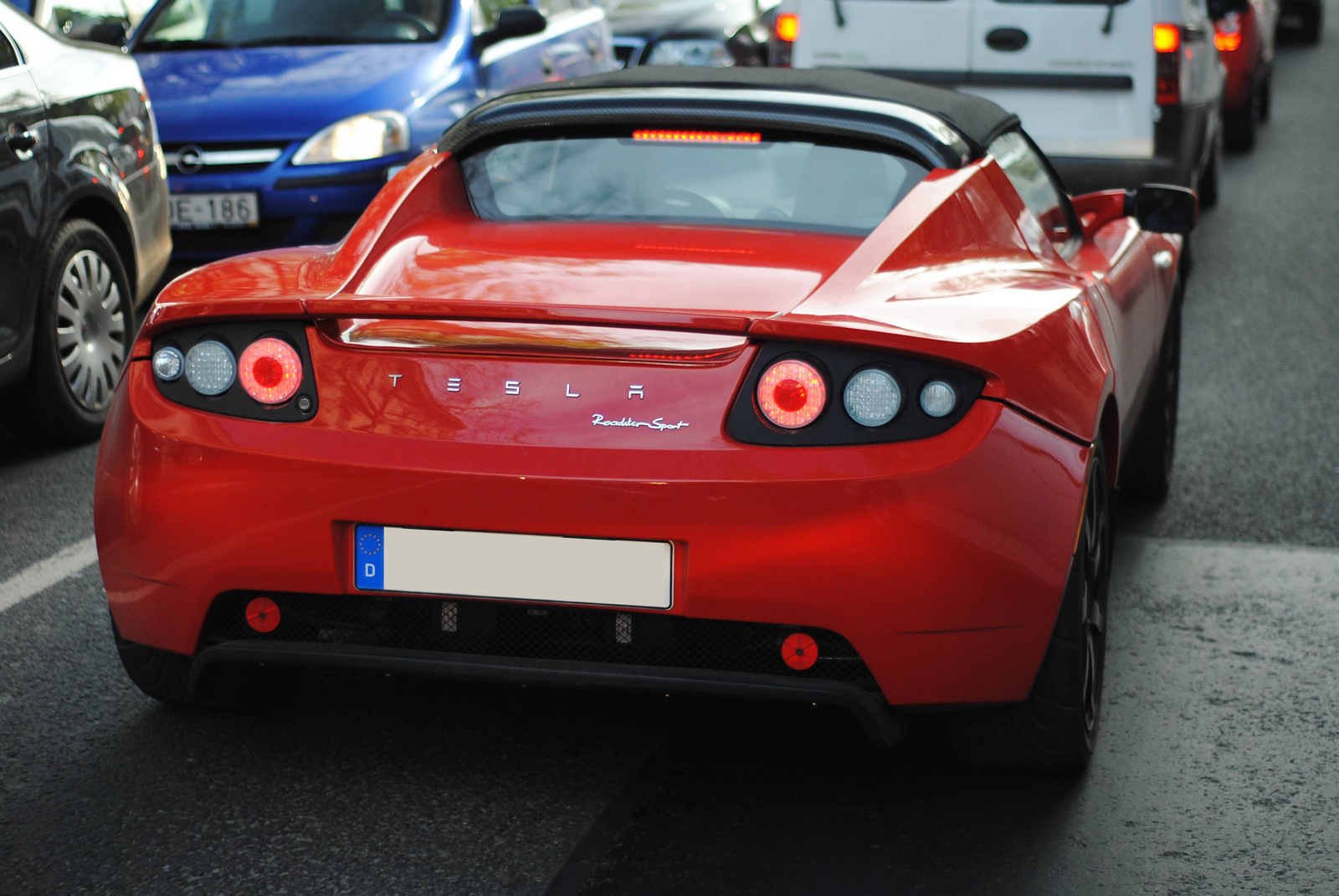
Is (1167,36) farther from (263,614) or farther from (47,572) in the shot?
(263,614)

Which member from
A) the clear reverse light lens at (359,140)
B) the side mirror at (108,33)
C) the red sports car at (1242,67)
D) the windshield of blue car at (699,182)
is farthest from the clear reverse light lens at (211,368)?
the red sports car at (1242,67)

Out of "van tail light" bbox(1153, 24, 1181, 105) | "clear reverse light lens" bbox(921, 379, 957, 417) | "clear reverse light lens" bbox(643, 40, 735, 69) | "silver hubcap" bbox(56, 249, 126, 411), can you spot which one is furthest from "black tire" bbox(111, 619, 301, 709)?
"clear reverse light lens" bbox(643, 40, 735, 69)

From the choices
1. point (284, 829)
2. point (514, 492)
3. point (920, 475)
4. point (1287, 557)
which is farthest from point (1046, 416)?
point (1287, 557)

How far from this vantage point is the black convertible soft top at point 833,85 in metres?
4.09

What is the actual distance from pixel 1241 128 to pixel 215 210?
31.5 ft

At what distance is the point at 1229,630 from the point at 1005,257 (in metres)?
1.25

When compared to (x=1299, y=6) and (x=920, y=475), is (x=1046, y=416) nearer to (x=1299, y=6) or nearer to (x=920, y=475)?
(x=920, y=475)

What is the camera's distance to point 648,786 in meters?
3.41

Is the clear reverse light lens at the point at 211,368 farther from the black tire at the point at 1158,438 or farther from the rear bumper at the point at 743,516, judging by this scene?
the black tire at the point at 1158,438

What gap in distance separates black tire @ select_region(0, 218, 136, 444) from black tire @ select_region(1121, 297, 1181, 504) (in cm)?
319

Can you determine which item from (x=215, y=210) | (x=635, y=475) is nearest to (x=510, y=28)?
(x=215, y=210)

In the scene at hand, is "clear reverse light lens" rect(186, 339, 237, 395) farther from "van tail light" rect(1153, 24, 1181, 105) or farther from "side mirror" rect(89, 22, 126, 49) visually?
"van tail light" rect(1153, 24, 1181, 105)

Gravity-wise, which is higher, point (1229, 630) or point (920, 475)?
point (920, 475)

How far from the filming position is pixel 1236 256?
10.4m
